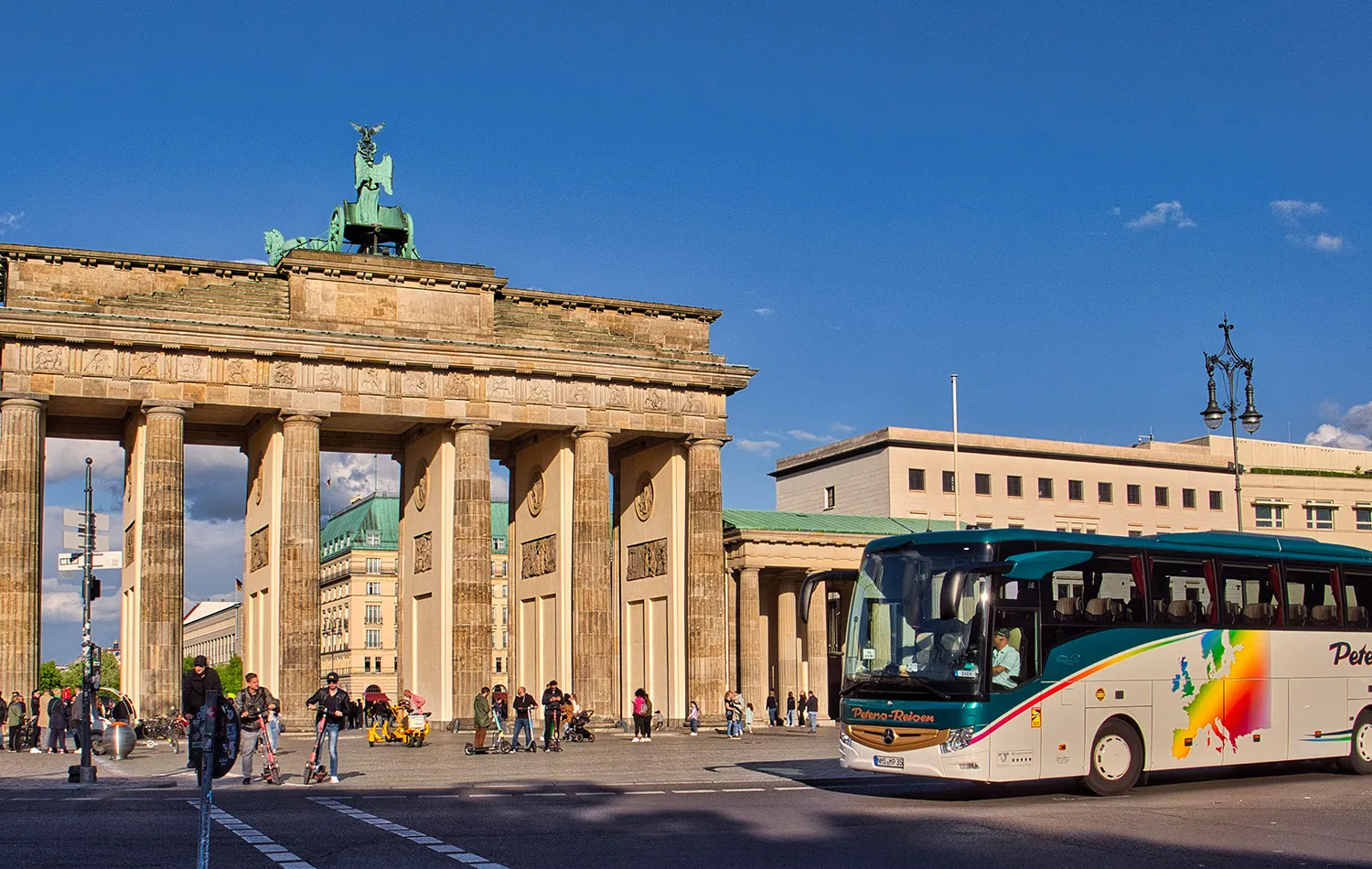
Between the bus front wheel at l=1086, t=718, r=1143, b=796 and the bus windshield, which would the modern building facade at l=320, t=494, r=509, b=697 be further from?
the bus front wheel at l=1086, t=718, r=1143, b=796

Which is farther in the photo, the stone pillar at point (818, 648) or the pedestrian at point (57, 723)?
the stone pillar at point (818, 648)

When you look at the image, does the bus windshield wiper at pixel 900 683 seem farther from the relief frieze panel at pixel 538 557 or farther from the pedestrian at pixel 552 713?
the relief frieze panel at pixel 538 557

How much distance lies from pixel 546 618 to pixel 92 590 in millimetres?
26718

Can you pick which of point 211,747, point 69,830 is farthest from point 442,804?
point 211,747

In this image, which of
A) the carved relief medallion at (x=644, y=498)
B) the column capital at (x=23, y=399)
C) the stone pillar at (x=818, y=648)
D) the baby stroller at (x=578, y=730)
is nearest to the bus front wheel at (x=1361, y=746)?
the baby stroller at (x=578, y=730)

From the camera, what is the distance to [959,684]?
2150cm

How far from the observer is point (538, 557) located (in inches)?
2265

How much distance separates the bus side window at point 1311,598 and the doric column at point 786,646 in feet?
143

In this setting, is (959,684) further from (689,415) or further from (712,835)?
(689,415)

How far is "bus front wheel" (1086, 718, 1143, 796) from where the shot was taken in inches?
887

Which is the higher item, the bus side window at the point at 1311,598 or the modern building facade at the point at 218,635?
the bus side window at the point at 1311,598

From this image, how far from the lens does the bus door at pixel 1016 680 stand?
2144 centimetres

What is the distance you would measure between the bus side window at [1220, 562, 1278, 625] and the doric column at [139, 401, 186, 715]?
3405 cm

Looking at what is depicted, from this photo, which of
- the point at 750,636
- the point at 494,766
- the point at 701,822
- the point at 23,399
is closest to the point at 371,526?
the point at 750,636
